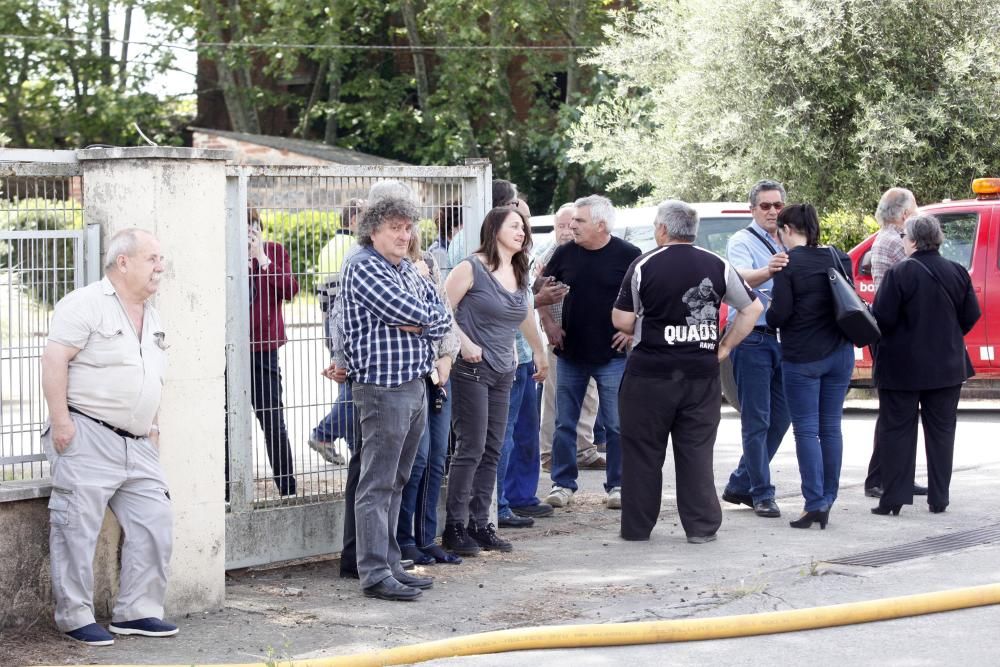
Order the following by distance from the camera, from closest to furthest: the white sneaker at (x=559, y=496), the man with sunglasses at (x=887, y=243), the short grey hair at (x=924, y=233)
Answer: the short grey hair at (x=924, y=233) < the white sneaker at (x=559, y=496) < the man with sunglasses at (x=887, y=243)

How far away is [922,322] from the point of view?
8.15 meters

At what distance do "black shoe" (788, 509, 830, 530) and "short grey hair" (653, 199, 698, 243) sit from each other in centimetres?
175

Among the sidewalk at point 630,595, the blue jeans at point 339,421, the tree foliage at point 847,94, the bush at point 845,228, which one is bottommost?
the sidewalk at point 630,595

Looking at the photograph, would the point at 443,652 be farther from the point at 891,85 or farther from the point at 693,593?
the point at 891,85

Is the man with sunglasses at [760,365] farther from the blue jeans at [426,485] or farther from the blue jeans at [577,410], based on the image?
the blue jeans at [426,485]

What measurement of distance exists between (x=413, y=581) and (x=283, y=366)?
48.8 inches

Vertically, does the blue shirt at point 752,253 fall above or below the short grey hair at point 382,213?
below

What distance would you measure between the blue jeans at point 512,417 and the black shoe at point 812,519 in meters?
1.64

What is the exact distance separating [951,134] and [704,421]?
12.6 m

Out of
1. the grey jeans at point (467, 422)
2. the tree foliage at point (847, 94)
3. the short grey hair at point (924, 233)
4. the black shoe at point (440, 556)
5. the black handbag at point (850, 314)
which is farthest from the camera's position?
the tree foliage at point (847, 94)

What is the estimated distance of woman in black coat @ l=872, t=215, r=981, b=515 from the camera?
8133 mm

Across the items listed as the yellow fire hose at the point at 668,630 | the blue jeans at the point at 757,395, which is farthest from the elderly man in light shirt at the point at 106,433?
the blue jeans at the point at 757,395

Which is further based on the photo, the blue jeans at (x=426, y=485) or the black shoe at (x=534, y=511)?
the black shoe at (x=534, y=511)

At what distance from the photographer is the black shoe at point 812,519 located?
309 inches
